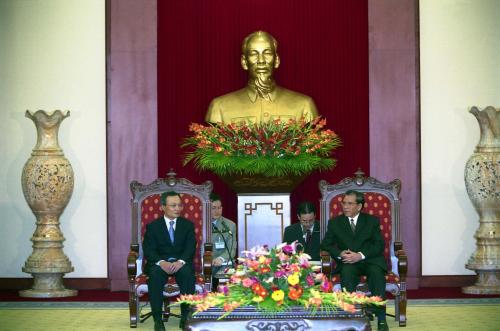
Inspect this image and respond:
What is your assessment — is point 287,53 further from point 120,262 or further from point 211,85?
point 120,262

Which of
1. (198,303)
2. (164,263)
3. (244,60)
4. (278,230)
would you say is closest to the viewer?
(198,303)

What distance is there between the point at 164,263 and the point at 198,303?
2.40 meters

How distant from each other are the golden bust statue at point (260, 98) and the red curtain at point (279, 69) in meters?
0.59

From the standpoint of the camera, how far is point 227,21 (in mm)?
12109

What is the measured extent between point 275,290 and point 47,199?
201 inches

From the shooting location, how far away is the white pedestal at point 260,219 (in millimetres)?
10633

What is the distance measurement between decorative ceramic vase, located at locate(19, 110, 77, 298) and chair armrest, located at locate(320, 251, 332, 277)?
3.25 meters

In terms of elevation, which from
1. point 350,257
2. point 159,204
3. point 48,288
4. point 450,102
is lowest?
point 48,288

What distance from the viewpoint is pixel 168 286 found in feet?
30.9

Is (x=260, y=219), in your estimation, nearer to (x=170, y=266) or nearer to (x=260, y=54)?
(x=170, y=266)

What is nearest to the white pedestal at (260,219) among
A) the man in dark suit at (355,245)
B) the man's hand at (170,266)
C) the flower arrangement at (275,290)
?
the man in dark suit at (355,245)

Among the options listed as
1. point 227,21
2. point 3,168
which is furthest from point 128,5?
point 3,168

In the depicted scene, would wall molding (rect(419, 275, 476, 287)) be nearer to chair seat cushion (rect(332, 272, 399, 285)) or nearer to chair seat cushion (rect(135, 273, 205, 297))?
chair seat cushion (rect(332, 272, 399, 285))

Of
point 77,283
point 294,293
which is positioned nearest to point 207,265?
point 294,293
